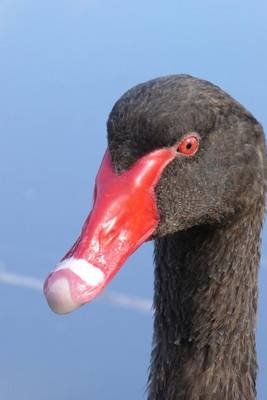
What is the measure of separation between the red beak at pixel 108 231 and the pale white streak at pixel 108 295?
A: 1468mm

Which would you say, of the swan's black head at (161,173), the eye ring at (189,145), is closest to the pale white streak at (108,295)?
the swan's black head at (161,173)

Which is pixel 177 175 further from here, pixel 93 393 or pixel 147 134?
pixel 93 393

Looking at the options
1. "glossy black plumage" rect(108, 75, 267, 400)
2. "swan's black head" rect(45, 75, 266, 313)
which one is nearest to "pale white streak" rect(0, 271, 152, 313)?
"glossy black plumage" rect(108, 75, 267, 400)

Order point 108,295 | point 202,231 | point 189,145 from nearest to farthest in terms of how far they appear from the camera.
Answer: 1. point 189,145
2. point 202,231
3. point 108,295

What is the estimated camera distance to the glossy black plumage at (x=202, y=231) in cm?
150

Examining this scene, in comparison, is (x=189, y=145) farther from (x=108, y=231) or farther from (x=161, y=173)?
(x=108, y=231)

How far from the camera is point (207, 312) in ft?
5.75

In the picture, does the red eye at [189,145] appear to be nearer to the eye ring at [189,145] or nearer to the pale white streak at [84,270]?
the eye ring at [189,145]

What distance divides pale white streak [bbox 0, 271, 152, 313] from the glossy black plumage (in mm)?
1063

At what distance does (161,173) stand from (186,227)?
0.43 ft

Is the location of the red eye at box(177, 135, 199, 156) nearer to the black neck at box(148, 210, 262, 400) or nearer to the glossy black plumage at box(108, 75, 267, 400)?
the glossy black plumage at box(108, 75, 267, 400)

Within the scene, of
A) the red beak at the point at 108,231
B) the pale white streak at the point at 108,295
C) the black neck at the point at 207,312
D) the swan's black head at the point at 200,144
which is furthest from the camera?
the pale white streak at the point at 108,295

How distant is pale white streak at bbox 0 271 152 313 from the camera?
9.80ft

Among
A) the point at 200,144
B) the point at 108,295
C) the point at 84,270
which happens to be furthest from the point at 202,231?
the point at 108,295
